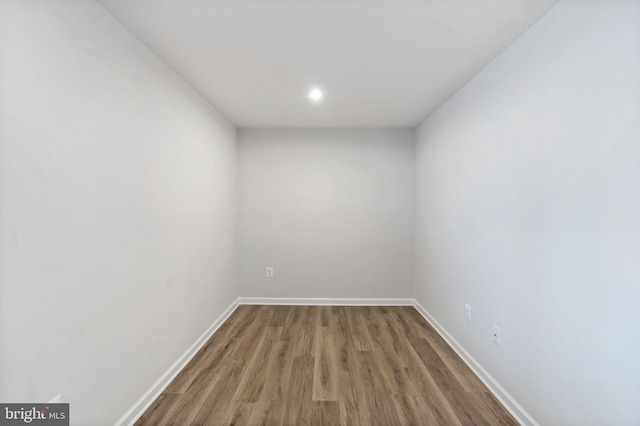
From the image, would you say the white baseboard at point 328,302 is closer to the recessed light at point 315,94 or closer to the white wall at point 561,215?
the white wall at point 561,215

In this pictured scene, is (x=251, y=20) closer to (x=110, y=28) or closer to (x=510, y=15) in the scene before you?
(x=110, y=28)

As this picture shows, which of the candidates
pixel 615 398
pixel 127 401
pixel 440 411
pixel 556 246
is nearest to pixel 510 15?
pixel 556 246

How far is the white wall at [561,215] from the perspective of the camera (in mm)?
1115

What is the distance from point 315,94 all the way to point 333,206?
62.3 inches

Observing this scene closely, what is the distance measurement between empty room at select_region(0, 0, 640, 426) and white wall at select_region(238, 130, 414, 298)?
0.59 metres

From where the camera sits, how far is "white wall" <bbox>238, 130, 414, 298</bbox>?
3.67 metres

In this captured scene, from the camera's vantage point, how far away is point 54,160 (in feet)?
3.84

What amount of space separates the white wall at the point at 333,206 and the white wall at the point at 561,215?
138cm

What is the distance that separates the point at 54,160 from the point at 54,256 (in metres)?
0.42

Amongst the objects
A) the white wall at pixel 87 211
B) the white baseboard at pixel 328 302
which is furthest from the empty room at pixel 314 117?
the white baseboard at pixel 328 302

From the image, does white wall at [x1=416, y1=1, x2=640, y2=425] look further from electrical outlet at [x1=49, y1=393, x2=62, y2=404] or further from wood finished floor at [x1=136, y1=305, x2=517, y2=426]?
electrical outlet at [x1=49, y1=393, x2=62, y2=404]

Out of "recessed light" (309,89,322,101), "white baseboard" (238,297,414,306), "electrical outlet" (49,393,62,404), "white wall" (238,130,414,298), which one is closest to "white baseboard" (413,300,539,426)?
"white baseboard" (238,297,414,306)

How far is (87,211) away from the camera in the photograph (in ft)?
4.37

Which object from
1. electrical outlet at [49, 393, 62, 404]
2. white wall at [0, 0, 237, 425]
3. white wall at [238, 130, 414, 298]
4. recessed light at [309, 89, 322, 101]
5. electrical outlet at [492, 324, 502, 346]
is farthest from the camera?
white wall at [238, 130, 414, 298]
